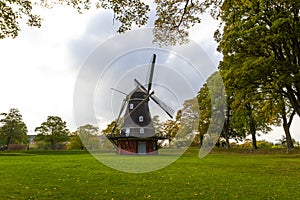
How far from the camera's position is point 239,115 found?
42094mm

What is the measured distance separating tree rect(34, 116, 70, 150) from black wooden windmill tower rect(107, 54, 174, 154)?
27.6m

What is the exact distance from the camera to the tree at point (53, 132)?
62.8m

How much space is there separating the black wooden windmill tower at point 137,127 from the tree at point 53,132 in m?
27.6

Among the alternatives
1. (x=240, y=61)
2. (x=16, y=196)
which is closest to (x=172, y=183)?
(x=16, y=196)

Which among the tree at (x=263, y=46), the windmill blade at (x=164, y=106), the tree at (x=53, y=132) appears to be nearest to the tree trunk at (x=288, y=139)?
the windmill blade at (x=164, y=106)

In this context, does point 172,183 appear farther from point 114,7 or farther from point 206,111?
point 206,111

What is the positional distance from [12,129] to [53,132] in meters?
8.20

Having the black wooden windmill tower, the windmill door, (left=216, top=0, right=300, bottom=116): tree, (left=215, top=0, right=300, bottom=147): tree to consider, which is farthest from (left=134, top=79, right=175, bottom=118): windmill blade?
(left=216, top=0, right=300, bottom=116): tree

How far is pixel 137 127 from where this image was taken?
38.6 metres

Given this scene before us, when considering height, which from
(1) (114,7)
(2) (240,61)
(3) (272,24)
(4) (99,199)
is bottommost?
(4) (99,199)

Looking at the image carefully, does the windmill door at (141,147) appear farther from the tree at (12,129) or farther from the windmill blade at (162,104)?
the tree at (12,129)

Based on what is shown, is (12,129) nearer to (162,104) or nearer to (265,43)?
(162,104)

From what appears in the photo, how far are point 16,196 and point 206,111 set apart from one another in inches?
1510

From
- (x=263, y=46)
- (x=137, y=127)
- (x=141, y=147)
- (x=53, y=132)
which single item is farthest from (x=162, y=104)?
(x=53, y=132)
